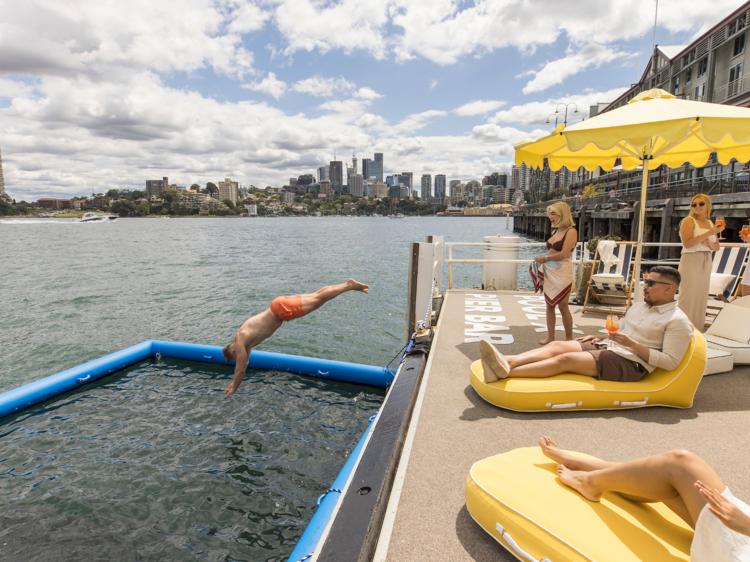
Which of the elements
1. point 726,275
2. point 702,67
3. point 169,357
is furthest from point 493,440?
point 702,67

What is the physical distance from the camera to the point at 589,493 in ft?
7.48

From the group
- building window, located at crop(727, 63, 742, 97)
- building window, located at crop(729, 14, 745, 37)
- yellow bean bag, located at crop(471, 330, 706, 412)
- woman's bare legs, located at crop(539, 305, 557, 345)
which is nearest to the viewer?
yellow bean bag, located at crop(471, 330, 706, 412)

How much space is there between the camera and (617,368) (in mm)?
3848

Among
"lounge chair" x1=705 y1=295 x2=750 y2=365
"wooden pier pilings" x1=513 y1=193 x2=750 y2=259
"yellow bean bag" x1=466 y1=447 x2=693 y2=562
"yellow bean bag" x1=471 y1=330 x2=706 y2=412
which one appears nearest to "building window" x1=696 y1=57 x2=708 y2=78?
"wooden pier pilings" x1=513 y1=193 x2=750 y2=259

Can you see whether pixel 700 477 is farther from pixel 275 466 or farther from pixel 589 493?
pixel 275 466

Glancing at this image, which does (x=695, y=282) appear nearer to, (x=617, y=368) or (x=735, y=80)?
(x=617, y=368)

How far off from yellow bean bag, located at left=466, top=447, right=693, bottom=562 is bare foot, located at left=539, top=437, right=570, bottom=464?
83 mm

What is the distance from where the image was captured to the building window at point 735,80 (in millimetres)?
28292

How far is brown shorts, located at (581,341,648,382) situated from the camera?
3.83 meters

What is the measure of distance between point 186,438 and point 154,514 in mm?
1572

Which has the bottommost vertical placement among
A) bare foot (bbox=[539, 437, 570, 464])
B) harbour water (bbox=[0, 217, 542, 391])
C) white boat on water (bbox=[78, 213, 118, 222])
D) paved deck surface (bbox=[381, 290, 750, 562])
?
harbour water (bbox=[0, 217, 542, 391])

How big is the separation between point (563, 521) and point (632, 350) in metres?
→ 2.29

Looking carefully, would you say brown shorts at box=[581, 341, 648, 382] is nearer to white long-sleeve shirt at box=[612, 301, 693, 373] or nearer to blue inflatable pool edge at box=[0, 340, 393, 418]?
white long-sleeve shirt at box=[612, 301, 693, 373]

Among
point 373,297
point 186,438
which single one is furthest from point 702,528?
point 373,297
